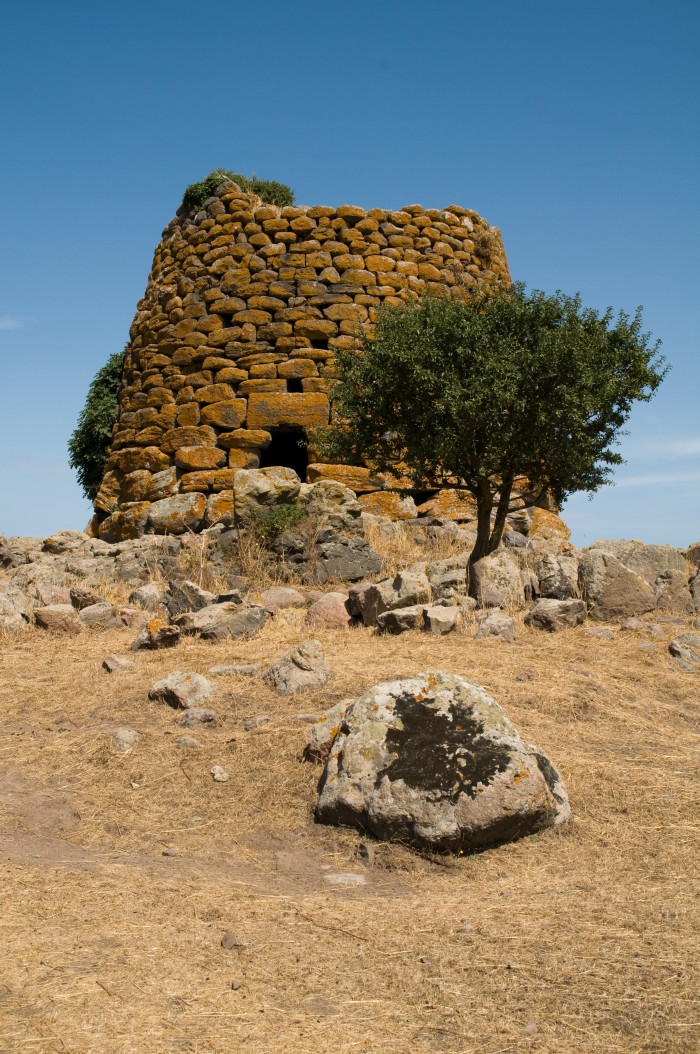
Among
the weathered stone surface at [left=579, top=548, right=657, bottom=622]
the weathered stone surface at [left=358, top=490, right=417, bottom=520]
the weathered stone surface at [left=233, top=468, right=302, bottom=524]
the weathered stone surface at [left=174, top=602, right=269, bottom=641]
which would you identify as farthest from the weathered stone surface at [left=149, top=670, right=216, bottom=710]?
the weathered stone surface at [left=358, top=490, right=417, bottom=520]

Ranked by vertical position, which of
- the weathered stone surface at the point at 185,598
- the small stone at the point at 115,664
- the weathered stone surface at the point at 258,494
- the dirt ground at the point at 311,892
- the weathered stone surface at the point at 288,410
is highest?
the weathered stone surface at the point at 288,410

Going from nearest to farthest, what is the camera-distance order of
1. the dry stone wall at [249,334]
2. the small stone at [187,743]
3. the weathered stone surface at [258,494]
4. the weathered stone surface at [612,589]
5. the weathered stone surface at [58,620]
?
1. the small stone at [187,743]
2. the weathered stone surface at [58,620]
3. the weathered stone surface at [612,589]
4. the weathered stone surface at [258,494]
5. the dry stone wall at [249,334]

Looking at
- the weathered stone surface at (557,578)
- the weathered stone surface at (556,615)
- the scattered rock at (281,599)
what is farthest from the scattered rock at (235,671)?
the weathered stone surface at (557,578)

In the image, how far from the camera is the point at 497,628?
8.64m

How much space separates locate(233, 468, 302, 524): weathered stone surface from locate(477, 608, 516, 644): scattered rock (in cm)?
341

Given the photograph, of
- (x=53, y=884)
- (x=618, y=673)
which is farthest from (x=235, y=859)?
(x=618, y=673)

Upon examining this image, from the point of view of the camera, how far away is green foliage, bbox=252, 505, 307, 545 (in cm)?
1093

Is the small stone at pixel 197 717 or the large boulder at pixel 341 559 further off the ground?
the large boulder at pixel 341 559

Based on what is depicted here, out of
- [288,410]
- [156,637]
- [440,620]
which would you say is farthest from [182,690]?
[288,410]

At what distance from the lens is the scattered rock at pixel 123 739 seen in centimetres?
621

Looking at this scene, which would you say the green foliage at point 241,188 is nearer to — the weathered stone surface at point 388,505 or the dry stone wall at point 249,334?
the dry stone wall at point 249,334

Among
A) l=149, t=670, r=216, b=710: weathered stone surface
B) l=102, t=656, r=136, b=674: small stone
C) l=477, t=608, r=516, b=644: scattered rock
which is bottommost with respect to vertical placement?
l=149, t=670, r=216, b=710: weathered stone surface

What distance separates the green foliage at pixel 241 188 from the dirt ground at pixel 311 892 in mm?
9849

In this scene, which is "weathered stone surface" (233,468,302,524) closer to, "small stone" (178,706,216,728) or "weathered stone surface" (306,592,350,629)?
"weathered stone surface" (306,592,350,629)
